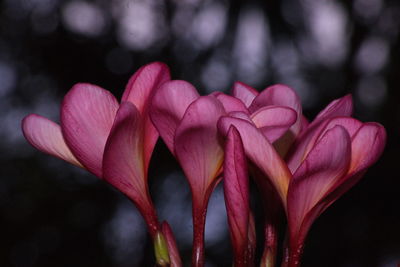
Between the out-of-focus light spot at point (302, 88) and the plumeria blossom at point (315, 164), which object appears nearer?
the plumeria blossom at point (315, 164)

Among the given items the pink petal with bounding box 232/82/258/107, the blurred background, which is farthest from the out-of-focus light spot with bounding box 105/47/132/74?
the pink petal with bounding box 232/82/258/107

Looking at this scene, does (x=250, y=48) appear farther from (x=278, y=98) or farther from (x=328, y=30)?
(x=278, y=98)

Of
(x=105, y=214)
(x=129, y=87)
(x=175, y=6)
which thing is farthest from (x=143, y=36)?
(x=129, y=87)

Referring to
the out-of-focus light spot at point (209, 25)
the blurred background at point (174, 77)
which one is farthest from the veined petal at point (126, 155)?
the out-of-focus light spot at point (209, 25)

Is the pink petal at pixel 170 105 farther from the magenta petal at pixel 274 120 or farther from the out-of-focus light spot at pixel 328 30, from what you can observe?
the out-of-focus light spot at pixel 328 30

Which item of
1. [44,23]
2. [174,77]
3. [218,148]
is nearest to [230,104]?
[218,148]

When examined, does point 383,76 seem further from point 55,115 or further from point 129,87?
point 129,87

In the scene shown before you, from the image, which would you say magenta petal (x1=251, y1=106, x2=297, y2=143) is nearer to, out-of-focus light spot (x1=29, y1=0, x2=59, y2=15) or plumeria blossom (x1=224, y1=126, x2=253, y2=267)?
A: plumeria blossom (x1=224, y1=126, x2=253, y2=267)
